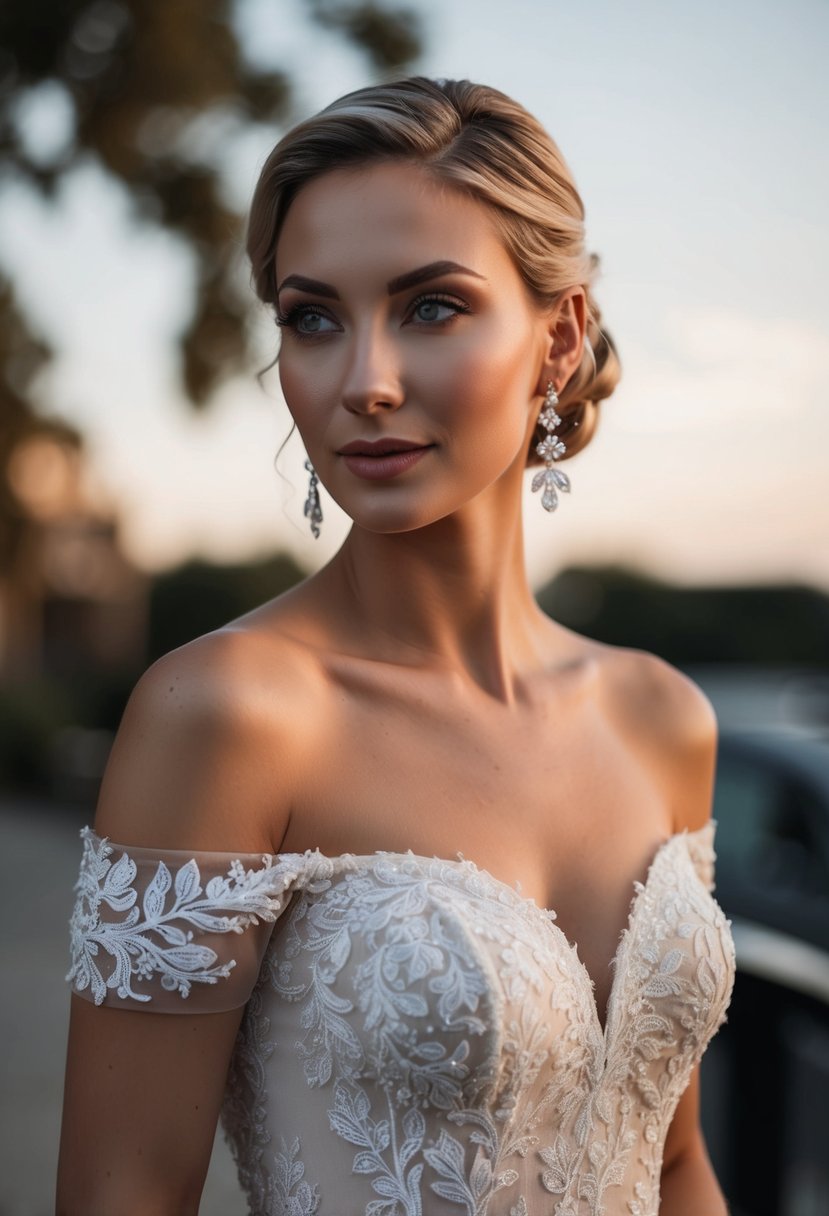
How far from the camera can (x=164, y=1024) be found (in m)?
1.78

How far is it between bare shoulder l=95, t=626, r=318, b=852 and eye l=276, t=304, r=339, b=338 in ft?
1.67

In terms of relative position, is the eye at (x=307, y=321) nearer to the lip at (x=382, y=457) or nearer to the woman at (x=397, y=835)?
the woman at (x=397, y=835)

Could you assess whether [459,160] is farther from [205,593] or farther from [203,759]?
[205,593]

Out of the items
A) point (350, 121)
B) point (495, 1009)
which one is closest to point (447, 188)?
point (350, 121)

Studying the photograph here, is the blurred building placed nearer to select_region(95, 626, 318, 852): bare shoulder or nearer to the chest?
the chest

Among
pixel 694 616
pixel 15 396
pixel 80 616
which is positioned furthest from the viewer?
pixel 80 616

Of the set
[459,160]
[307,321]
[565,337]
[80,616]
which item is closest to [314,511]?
[307,321]

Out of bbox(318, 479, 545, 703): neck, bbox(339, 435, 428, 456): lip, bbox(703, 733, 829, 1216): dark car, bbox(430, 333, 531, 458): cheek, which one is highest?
bbox(430, 333, 531, 458): cheek

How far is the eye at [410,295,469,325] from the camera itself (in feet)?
6.40

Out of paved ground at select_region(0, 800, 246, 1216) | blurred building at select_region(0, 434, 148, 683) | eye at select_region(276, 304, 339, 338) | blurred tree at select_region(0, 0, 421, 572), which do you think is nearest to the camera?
eye at select_region(276, 304, 339, 338)

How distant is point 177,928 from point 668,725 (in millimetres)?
1076

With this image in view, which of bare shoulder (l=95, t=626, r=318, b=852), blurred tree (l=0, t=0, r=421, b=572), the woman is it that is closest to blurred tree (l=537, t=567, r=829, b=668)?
blurred tree (l=0, t=0, r=421, b=572)

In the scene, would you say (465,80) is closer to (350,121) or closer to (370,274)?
(350,121)

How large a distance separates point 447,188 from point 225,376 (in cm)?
403
